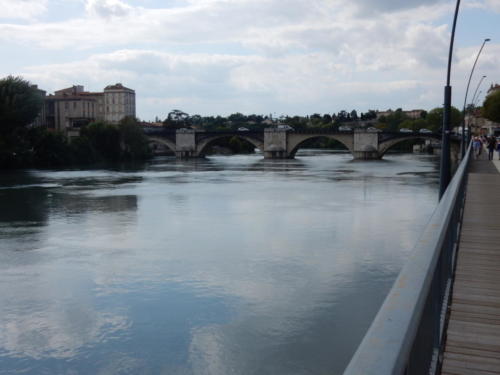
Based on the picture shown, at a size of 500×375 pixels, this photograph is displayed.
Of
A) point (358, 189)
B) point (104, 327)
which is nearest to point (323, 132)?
point (358, 189)

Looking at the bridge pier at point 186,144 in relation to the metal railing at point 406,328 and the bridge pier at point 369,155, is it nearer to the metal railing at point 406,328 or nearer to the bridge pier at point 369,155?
the bridge pier at point 369,155

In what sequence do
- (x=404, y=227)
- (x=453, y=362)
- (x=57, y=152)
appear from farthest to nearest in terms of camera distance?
(x=57, y=152)
(x=404, y=227)
(x=453, y=362)

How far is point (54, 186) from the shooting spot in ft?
127

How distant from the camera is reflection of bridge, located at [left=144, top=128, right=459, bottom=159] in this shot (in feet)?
276

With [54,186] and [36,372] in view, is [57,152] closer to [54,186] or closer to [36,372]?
[54,186]

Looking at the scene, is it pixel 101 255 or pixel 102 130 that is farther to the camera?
pixel 102 130

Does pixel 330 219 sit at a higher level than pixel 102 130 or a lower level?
lower

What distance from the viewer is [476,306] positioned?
18.6ft

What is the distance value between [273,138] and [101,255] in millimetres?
74790

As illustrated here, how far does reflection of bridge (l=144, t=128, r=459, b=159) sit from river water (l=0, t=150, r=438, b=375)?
189ft

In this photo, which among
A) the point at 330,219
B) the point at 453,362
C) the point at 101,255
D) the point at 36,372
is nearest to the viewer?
the point at 453,362

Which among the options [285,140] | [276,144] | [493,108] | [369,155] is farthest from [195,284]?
[285,140]

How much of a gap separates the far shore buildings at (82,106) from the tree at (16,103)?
48196 mm

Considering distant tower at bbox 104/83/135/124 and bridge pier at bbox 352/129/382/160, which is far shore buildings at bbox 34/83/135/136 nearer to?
distant tower at bbox 104/83/135/124
